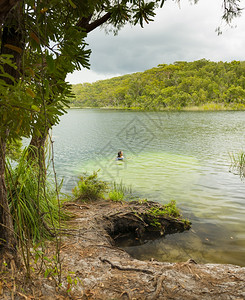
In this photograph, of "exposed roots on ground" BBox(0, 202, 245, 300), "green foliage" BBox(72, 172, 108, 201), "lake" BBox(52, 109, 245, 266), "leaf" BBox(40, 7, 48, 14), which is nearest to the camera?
"leaf" BBox(40, 7, 48, 14)

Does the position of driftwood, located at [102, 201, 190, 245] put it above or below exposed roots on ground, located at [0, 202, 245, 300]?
below

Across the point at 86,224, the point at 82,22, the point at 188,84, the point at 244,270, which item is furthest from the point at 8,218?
the point at 188,84

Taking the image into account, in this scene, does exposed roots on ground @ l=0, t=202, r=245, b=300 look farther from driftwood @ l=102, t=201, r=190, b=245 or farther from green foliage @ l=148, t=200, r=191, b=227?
green foliage @ l=148, t=200, r=191, b=227

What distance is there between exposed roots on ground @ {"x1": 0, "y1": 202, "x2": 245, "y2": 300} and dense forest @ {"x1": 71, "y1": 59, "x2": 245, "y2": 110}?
59535 millimetres

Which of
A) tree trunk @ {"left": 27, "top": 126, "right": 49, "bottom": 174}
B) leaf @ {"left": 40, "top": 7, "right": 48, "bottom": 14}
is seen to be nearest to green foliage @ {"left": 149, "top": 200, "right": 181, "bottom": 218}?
tree trunk @ {"left": 27, "top": 126, "right": 49, "bottom": 174}

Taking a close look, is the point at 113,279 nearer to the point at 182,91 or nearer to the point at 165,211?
the point at 165,211

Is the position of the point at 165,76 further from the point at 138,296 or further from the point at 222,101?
the point at 138,296

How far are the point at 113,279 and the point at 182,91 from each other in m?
90.4

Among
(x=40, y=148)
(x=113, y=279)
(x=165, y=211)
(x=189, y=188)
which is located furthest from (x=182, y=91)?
(x=113, y=279)

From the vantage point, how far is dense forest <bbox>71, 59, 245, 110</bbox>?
76.9 meters

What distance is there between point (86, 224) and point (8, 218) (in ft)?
6.98

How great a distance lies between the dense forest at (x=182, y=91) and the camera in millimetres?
76938

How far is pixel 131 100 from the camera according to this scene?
106 metres

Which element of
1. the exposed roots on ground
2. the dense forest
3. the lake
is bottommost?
the lake
